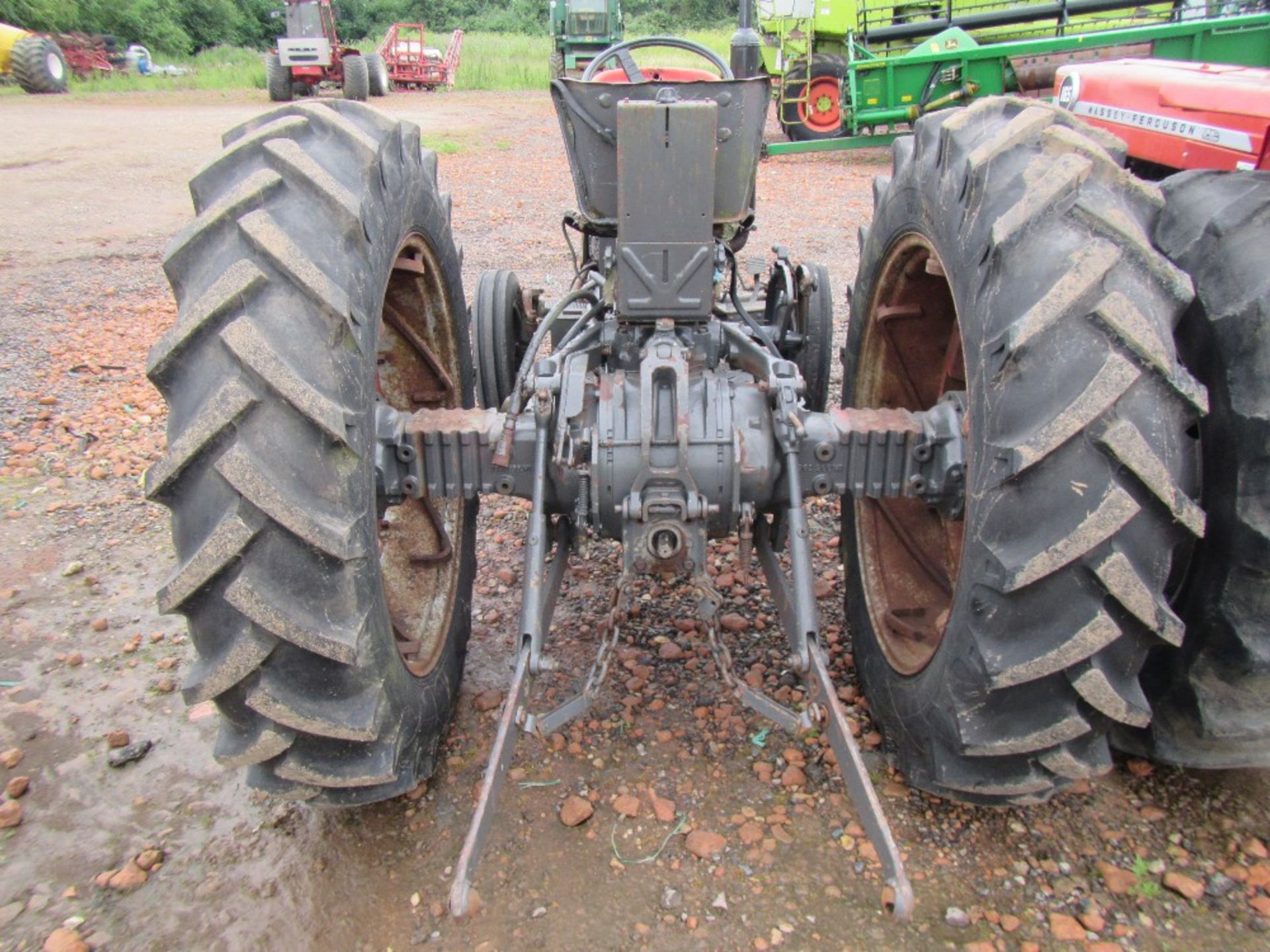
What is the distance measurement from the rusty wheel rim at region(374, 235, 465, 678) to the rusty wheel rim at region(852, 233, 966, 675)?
143 centimetres

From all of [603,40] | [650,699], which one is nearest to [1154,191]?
[650,699]

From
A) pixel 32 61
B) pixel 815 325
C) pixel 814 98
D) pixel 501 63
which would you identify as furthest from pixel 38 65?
pixel 815 325

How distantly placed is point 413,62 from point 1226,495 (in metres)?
29.6

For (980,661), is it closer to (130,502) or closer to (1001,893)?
(1001,893)

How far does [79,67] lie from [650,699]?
33838 millimetres

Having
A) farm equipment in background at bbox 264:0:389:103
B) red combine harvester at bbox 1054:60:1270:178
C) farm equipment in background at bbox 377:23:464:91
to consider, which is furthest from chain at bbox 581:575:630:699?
farm equipment in background at bbox 377:23:464:91

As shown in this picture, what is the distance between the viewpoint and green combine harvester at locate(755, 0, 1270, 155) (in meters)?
10.7

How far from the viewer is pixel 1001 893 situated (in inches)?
97.9

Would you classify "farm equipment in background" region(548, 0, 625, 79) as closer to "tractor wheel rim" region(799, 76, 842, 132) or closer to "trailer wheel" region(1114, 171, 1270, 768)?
"tractor wheel rim" region(799, 76, 842, 132)

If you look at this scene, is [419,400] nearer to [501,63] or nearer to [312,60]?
[312,60]

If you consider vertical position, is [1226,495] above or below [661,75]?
below

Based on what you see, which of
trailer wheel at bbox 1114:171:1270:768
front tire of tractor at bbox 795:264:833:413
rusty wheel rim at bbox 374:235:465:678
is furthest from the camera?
front tire of tractor at bbox 795:264:833:413

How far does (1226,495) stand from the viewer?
2.37 m

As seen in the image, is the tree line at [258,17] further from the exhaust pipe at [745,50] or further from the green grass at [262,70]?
the exhaust pipe at [745,50]
